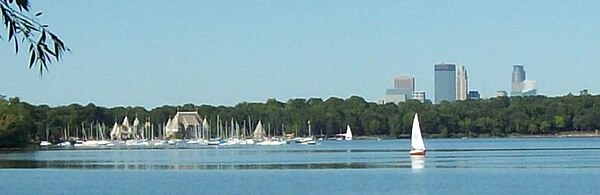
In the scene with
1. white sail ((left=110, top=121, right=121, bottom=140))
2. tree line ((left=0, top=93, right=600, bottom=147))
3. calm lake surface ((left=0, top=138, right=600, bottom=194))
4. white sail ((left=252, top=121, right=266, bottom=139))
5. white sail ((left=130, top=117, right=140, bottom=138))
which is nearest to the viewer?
calm lake surface ((left=0, top=138, right=600, bottom=194))

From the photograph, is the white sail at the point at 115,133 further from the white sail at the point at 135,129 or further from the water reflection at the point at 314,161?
the water reflection at the point at 314,161

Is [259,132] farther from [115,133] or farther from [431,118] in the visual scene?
[431,118]

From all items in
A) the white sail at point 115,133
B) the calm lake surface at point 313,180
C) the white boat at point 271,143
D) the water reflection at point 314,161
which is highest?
the white sail at point 115,133

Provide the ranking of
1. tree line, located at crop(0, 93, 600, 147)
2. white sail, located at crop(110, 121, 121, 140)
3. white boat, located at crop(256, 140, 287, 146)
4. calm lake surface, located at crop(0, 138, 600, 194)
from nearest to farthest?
calm lake surface, located at crop(0, 138, 600, 194) → white boat, located at crop(256, 140, 287, 146) → white sail, located at crop(110, 121, 121, 140) → tree line, located at crop(0, 93, 600, 147)

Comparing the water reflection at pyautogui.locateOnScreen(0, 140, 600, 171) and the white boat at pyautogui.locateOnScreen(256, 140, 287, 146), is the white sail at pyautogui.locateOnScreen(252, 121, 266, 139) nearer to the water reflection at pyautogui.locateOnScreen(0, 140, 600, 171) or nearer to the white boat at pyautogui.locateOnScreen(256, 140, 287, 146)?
the white boat at pyautogui.locateOnScreen(256, 140, 287, 146)

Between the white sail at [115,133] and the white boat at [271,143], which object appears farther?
the white sail at [115,133]

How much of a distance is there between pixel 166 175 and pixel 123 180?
231 inches

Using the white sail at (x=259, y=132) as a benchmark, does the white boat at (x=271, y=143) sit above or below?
below

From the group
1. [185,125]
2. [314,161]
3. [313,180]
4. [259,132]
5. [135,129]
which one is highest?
[185,125]

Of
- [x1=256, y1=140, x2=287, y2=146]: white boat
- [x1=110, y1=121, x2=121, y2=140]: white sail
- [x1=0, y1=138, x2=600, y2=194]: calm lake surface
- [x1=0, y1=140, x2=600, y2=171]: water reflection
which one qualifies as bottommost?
[x1=256, y1=140, x2=287, y2=146]: white boat

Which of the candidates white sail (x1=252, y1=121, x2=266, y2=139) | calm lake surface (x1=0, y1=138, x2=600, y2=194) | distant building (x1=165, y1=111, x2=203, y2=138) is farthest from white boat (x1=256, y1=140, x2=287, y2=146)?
calm lake surface (x1=0, y1=138, x2=600, y2=194)

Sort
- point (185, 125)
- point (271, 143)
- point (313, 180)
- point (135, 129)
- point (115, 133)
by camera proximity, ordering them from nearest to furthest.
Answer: point (313, 180)
point (271, 143)
point (115, 133)
point (135, 129)
point (185, 125)

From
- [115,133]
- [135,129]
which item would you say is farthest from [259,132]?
[115,133]

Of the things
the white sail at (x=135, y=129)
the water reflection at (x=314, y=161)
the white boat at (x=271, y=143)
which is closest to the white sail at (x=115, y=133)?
the white sail at (x=135, y=129)
